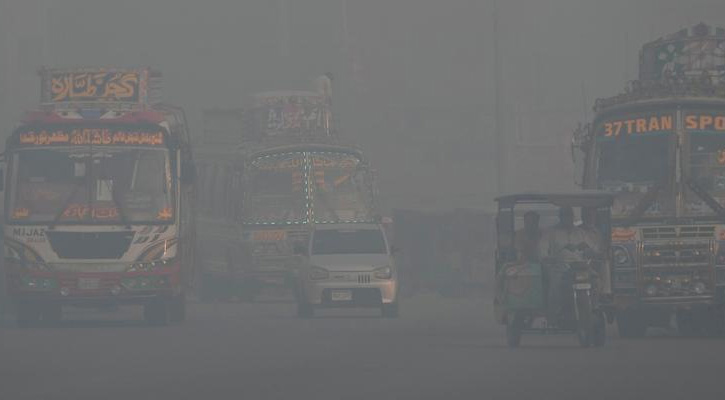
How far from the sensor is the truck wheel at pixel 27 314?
3027 cm

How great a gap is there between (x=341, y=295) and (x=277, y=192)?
8.03 m

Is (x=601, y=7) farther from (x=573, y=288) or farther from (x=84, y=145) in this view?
(x=573, y=288)

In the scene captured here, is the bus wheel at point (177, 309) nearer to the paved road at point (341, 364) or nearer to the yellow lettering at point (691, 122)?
the paved road at point (341, 364)

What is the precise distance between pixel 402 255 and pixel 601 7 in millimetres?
30266

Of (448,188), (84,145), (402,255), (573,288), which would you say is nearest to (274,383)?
(573,288)

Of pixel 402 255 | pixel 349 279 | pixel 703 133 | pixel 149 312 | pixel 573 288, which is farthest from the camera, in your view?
pixel 402 255

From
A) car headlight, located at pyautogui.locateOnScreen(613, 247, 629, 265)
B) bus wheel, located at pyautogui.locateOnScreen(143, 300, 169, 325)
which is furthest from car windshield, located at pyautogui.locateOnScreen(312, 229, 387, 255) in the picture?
car headlight, located at pyautogui.locateOnScreen(613, 247, 629, 265)

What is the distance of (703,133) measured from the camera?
986 inches

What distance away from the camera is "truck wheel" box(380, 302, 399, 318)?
34062 mm

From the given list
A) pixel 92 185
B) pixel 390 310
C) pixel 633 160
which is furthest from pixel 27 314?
pixel 633 160

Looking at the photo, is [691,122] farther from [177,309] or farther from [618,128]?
[177,309]

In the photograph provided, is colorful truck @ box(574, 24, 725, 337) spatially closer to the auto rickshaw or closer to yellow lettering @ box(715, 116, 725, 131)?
yellow lettering @ box(715, 116, 725, 131)

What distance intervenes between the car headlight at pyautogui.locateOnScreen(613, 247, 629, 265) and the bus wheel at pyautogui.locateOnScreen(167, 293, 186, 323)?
907cm

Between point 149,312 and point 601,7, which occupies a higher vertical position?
point 601,7
